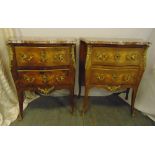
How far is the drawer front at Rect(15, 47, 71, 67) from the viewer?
1.23 meters

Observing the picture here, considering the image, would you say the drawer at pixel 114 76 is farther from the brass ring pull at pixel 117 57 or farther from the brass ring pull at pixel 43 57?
the brass ring pull at pixel 43 57

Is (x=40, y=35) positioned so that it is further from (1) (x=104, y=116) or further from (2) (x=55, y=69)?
(1) (x=104, y=116)

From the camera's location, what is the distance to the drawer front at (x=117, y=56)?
126cm

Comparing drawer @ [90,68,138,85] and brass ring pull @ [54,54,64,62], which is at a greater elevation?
brass ring pull @ [54,54,64,62]

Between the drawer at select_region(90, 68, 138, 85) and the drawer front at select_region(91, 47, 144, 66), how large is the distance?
6cm

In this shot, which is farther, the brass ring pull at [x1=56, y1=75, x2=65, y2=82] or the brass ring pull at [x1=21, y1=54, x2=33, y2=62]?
the brass ring pull at [x1=56, y1=75, x2=65, y2=82]

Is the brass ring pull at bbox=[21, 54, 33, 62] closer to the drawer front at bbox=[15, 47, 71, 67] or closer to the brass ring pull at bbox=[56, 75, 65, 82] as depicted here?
the drawer front at bbox=[15, 47, 71, 67]

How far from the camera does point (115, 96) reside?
6.22 feet

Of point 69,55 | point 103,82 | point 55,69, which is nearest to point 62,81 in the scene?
point 55,69

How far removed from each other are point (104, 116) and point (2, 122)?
2.93 ft

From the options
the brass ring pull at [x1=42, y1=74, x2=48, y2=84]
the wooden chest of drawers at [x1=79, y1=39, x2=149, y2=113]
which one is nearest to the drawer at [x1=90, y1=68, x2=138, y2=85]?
the wooden chest of drawers at [x1=79, y1=39, x2=149, y2=113]

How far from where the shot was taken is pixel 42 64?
1279 millimetres

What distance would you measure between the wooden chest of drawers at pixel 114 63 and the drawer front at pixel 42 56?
0.18 meters

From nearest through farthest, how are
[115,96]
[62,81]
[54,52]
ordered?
1. [54,52]
2. [62,81]
3. [115,96]
